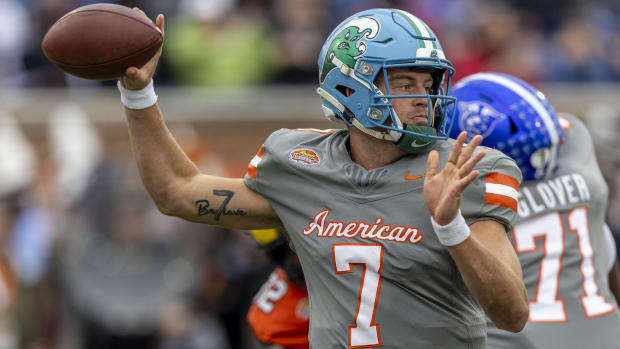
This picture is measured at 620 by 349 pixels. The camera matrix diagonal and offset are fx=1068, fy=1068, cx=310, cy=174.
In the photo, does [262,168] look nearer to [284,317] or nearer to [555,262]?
[284,317]

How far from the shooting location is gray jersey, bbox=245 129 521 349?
11.9 feet

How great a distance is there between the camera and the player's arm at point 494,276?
Result: 11.2ft

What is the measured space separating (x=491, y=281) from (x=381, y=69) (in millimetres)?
891

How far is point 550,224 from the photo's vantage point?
14.9 feet

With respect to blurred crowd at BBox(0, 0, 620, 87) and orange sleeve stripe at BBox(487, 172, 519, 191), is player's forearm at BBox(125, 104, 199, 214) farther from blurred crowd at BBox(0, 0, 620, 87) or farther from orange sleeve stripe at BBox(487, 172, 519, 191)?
blurred crowd at BBox(0, 0, 620, 87)

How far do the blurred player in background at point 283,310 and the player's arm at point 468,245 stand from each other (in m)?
1.56

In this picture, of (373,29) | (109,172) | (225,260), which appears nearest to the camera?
(373,29)

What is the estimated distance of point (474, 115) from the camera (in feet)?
15.3

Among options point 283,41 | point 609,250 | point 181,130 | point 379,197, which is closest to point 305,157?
point 379,197

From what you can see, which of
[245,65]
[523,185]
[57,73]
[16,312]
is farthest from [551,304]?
[57,73]

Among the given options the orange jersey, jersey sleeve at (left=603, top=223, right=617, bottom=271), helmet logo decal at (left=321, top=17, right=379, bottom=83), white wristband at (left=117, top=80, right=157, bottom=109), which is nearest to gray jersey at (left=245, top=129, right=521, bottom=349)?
helmet logo decal at (left=321, top=17, right=379, bottom=83)

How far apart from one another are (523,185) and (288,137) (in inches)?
45.1

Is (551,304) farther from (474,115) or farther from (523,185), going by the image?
(474,115)

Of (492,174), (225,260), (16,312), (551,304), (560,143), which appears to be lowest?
(16,312)
